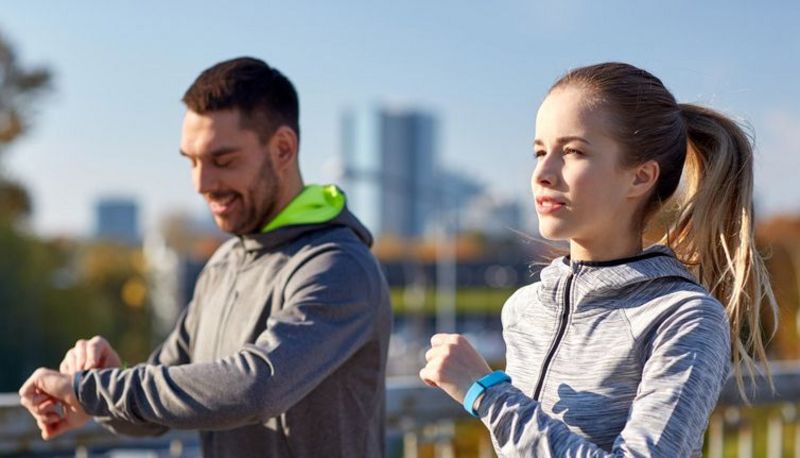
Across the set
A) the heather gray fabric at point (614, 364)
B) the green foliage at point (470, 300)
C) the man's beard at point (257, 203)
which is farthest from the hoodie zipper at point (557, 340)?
the green foliage at point (470, 300)

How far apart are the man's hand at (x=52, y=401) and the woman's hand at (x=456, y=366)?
1.00m

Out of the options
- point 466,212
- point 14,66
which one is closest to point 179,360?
point 14,66

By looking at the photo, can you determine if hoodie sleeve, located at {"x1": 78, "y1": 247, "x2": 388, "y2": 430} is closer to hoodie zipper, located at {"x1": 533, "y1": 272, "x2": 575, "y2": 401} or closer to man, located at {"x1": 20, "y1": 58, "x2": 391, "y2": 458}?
man, located at {"x1": 20, "y1": 58, "x2": 391, "y2": 458}

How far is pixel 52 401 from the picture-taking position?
273 centimetres

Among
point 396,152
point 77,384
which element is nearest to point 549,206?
point 77,384

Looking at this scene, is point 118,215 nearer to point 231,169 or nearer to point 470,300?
point 470,300

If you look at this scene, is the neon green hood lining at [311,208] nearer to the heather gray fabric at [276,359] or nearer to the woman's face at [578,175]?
the heather gray fabric at [276,359]

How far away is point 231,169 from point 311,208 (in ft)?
0.75

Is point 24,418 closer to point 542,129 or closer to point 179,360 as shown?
point 179,360

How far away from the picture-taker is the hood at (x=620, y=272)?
1.99 m

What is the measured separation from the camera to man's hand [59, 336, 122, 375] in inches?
110

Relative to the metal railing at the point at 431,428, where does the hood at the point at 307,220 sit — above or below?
above

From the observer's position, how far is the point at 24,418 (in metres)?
3.43

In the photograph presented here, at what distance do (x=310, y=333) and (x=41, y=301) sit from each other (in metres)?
28.4
